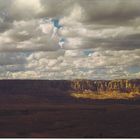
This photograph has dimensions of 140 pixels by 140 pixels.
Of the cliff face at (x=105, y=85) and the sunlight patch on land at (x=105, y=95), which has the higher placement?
the cliff face at (x=105, y=85)

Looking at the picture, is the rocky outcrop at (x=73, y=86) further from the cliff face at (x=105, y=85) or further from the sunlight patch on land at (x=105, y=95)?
the sunlight patch on land at (x=105, y=95)

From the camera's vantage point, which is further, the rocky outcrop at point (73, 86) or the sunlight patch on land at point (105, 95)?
the sunlight patch on land at point (105, 95)

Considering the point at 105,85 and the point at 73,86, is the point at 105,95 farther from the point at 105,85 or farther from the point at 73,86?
the point at 73,86

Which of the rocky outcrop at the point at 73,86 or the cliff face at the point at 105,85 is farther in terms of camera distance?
the cliff face at the point at 105,85

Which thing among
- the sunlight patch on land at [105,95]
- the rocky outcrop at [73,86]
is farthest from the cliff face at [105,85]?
the sunlight patch on land at [105,95]

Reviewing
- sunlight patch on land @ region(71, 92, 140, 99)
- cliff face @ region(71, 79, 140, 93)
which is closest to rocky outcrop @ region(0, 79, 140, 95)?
cliff face @ region(71, 79, 140, 93)

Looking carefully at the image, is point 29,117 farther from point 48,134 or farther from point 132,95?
point 132,95

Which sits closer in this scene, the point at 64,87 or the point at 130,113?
the point at 130,113

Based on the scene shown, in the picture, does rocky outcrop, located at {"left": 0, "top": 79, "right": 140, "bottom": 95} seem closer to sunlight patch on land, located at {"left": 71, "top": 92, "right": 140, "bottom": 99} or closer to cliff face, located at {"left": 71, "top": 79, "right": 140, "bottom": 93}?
cliff face, located at {"left": 71, "top": 79, "right": 140, "bottom": 93}

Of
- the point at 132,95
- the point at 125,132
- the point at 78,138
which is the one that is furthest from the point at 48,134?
the point at 132,95

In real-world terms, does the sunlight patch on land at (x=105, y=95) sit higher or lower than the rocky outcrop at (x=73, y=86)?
lower

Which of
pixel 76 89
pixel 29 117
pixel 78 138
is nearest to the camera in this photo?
pixel 78 138
